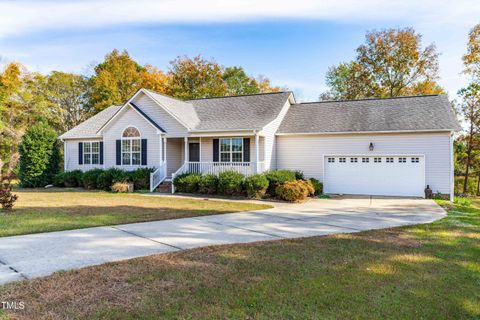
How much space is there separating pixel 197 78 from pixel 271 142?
715 inches

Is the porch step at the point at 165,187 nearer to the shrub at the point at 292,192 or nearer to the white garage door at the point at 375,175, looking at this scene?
the shrub at the point at 292,192

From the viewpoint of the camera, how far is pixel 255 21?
17344 millimetres

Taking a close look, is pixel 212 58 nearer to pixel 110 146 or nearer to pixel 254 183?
pixel 110 146

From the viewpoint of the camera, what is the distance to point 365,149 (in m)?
17.0

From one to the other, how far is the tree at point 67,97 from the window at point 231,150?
22.0 metres

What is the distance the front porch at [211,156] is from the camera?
17.5m

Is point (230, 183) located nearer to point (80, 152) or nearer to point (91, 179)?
point (91, 179)

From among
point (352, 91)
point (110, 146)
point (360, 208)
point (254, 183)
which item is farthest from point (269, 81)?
point (360, 208)

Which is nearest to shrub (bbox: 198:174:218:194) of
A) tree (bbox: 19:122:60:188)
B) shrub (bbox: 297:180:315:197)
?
shrub (bbox: 297:180:315:197)

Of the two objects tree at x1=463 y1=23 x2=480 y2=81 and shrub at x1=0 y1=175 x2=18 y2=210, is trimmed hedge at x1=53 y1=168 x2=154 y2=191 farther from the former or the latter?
tree at x1=463 y1=23 x2=480 y2=81

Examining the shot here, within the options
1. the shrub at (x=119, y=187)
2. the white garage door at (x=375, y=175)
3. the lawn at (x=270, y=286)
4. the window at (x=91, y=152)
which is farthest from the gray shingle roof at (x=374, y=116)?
the window at (x=91, y=152)

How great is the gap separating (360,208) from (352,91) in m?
22.1

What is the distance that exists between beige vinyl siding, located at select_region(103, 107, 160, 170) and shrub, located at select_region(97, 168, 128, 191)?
47.7 inches

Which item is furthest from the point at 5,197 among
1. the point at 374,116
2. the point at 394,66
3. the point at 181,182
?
the point at 394,66
